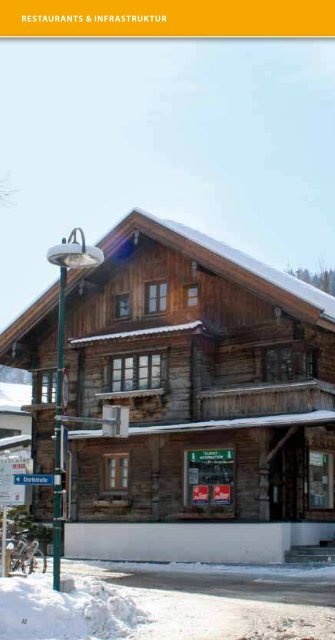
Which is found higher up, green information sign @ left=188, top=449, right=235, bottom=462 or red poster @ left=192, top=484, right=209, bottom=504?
green information sign @ left=188, top=449, right=235, bottom=462

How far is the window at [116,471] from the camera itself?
28.5m

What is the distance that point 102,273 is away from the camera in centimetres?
3006

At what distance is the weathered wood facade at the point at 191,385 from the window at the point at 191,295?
4cm

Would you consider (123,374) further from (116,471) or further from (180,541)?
(180,541)

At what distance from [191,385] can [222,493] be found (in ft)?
10.8

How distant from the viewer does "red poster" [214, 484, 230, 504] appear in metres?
26.0

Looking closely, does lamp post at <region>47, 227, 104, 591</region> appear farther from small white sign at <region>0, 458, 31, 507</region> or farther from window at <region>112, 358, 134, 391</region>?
window at <region>112, 358, 134, 391</region>

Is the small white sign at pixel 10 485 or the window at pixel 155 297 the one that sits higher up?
the window at pixel 155 297

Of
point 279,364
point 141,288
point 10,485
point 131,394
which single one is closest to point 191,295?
point 141,288

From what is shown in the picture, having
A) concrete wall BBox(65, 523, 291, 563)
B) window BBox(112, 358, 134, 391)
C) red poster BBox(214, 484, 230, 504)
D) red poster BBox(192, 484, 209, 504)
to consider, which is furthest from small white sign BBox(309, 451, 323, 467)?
window BBox(112, 358, 134, 391)

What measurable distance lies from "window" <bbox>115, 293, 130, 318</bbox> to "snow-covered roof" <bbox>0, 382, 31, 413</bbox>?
1712 cm

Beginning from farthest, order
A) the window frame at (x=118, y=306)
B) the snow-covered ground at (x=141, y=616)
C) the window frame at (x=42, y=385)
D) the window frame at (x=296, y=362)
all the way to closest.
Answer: the window frame at (x=42, y=385) < the window frame at (x=118, y=306) < the window frame at (x=296, y=362) < the snow-covered ground at (x=141, y=616)

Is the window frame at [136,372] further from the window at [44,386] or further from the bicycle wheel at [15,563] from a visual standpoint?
the bicycle wheel at [15,563]

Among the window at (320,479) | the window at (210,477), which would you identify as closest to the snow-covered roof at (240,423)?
the window at (210,477)
